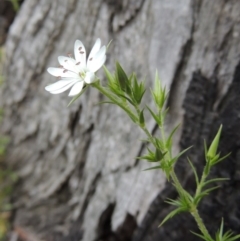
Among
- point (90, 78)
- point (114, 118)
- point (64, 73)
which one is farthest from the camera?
point (114, 118)

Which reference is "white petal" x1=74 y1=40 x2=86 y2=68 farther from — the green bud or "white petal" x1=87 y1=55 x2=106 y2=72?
the green bud

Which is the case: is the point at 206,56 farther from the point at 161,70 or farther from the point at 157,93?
the point at 157,93

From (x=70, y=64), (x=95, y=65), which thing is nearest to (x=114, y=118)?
(x=70, y=64)

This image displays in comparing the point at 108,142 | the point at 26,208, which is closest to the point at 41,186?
the point at 26,208

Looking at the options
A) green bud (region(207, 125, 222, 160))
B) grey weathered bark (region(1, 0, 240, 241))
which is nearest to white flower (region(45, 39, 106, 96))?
green bud (region(207, 125, 222, 160))

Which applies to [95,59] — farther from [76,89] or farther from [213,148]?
[213,148]

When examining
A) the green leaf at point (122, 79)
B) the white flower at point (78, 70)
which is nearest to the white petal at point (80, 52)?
the white flower at point (78, 70)
